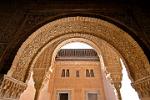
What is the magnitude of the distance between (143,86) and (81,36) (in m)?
1.48

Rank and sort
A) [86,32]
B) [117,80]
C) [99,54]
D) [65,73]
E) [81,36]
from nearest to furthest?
[86,32], [81,36], [117,80], [99,54], [65,73]

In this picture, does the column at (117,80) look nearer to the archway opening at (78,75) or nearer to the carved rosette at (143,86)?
the carved rosette at (143,86)

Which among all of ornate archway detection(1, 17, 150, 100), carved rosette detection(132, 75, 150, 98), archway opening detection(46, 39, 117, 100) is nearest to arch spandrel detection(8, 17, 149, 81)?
ornate archway detection(1, 17, 150, 100)

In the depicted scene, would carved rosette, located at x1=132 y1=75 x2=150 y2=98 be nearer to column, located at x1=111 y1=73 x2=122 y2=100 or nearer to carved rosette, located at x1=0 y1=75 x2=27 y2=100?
column, located at x1=111 y1=73 x2=122 y2=100

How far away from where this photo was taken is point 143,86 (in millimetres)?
2035

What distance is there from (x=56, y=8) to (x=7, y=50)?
90 centimetres

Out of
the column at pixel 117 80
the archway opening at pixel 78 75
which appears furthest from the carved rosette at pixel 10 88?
the archway opening at pixel 78 75

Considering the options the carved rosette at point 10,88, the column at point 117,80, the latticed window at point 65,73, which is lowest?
the carved rosette at point 10,88

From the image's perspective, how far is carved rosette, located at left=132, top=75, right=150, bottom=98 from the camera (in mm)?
1981

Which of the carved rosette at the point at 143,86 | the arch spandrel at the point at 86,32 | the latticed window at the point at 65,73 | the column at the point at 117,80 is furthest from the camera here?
the latticed window at the point at 65,73

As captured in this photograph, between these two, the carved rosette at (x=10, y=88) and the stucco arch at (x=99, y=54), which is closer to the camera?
the carved rosette at (x=10, y=88)

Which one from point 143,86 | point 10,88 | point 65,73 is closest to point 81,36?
point 143,86

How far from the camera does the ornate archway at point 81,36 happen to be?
6.73ft

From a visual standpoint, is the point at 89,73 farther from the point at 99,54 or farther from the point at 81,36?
the point at 81,36
